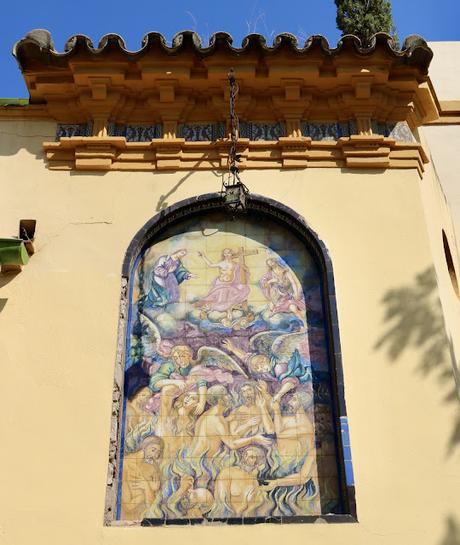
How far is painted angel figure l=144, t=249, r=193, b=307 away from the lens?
5.93m

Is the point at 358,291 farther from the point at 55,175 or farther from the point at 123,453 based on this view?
the point at 55,175

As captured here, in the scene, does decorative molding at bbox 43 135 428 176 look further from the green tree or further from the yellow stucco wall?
the green tree

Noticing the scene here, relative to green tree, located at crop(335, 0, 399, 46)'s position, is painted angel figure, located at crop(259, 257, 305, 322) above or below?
below

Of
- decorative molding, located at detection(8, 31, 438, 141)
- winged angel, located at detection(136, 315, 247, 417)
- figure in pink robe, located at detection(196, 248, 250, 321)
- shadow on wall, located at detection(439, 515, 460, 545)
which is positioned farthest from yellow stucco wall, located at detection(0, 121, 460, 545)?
figure in pink robe, located at detection(196, 248, 250, 321)

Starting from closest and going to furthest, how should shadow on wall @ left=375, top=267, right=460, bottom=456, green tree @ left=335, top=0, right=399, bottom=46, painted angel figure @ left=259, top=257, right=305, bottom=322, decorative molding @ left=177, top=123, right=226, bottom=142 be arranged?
shadow on wall @ left=375, top=267, right=460, bottom=456, painted angel figure @ left=259, top=257, right=305, bottom=322, decorative molding @ left=177, top=123, right=226, bottom=142, green tree @ left=335, top=0, right=399, bottom=46

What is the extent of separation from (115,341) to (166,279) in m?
0.77

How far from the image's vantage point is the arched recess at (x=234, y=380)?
512 cm

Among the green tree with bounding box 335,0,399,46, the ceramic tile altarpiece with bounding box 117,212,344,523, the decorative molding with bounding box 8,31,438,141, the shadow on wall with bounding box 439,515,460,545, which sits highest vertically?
the green tree with bounding box 335,0,399,46

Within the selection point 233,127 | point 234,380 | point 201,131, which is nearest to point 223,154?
point 233,127

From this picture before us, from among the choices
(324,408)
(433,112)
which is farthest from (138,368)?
(433,112)

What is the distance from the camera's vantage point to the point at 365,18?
400 inches

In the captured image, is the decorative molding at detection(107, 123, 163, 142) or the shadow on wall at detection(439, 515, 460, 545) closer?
the shadow on wall at detection(439, 515, 460, 545)

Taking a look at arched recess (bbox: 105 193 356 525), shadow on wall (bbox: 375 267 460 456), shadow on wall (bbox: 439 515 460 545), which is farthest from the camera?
shadow on wall (bbox: 375 267 460 456)

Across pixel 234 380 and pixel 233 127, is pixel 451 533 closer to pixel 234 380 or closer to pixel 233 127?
pixel 234 380
